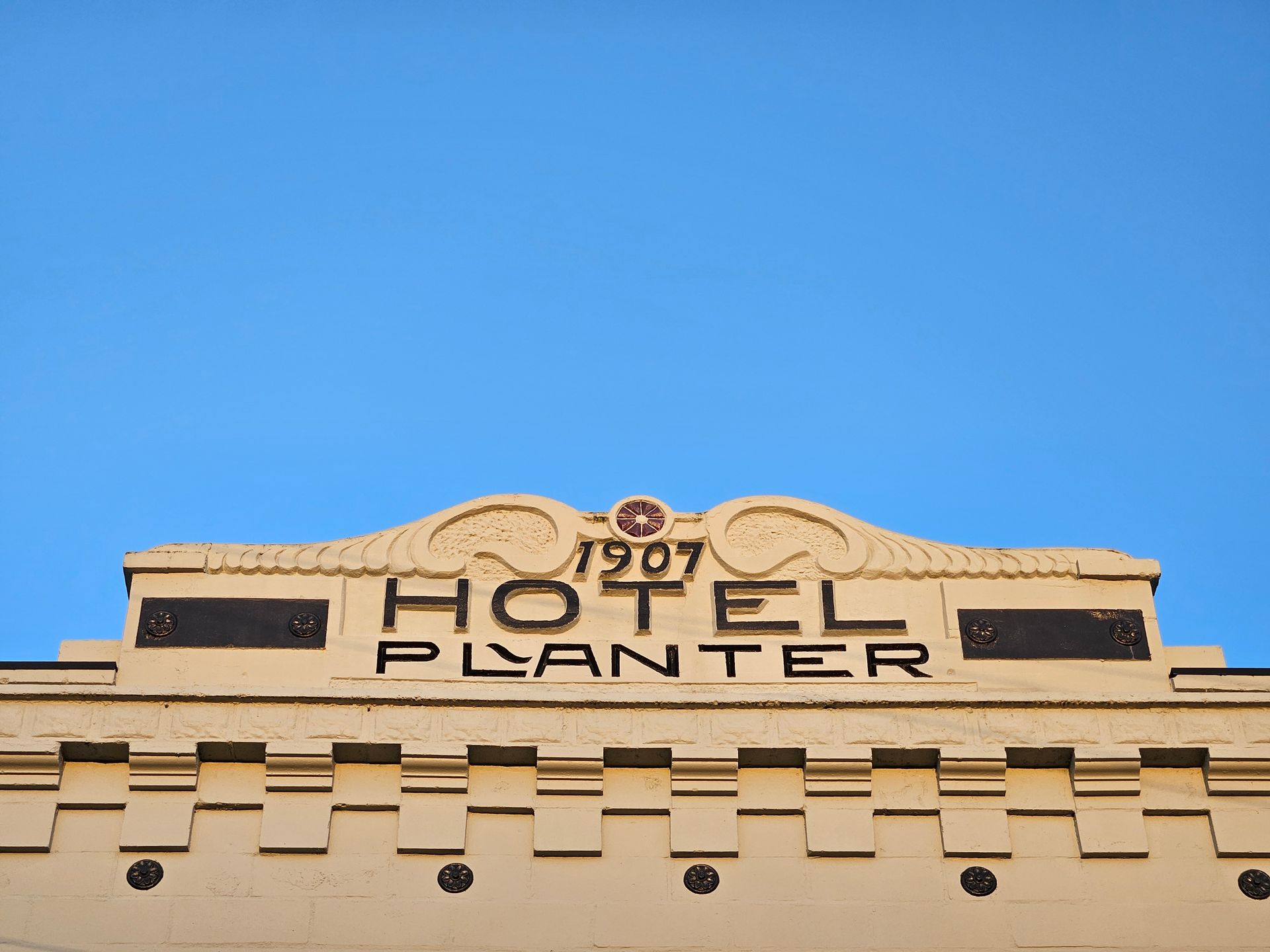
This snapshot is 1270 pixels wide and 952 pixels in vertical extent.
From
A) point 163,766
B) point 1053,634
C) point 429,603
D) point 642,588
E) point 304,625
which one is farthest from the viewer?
point 642,588

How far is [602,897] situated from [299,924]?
334 centimetres

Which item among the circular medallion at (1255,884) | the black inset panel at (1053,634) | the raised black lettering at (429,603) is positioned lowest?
the circular medallion at (1255,884)

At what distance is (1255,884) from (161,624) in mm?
13053

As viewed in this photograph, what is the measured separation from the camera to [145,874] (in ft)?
69.7

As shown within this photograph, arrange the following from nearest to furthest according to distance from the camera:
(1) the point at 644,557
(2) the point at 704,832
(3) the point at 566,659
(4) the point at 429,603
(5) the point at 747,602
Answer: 1. (2) the point at 704,832
2. (3) the point at 566,659
3. (4) the point at 429,603
4. (5) the point at 747,602
5. (1) the point at 644,557

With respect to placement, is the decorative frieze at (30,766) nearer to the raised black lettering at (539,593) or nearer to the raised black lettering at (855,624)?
the raised black lettering at (539,593)

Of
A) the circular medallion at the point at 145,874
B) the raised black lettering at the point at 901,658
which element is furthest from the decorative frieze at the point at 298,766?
the raised black lettering at the point at 901,658

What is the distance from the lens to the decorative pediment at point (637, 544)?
925 inches

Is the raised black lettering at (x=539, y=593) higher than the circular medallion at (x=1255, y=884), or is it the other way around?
the raised black lettering at (x=539, y=593)

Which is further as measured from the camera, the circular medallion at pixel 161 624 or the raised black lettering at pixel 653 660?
the circular medallion at pixel 161 624

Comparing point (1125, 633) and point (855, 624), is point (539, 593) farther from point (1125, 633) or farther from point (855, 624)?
point (1125, 633)

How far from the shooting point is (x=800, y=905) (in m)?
21.2

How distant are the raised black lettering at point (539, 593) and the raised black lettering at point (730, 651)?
1648 mm

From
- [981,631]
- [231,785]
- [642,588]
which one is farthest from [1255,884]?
[231,785]
